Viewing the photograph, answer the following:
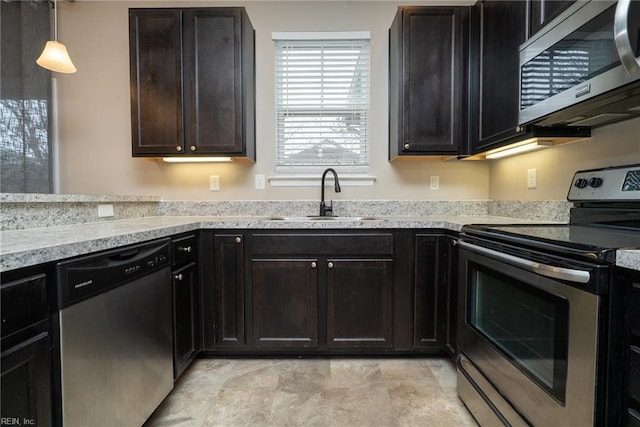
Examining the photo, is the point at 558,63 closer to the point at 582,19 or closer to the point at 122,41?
the point at 582,19

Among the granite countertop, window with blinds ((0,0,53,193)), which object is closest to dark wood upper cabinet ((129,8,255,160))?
the granite countertop

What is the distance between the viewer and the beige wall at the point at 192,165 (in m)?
2.33

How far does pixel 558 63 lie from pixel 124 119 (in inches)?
111

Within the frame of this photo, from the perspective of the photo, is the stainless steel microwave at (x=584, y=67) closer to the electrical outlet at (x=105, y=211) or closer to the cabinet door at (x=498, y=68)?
the cabinet door at (x=498, y=68)

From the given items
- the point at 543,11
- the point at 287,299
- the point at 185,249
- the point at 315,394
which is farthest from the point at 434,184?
the point at 185,249

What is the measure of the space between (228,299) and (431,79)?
6.45 ft

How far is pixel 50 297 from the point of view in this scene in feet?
2.77

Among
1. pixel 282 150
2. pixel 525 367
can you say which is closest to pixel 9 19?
pixel 282 150

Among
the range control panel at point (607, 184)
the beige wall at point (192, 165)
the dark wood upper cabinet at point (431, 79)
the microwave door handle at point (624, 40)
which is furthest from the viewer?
the beige wall at point (192, 165)

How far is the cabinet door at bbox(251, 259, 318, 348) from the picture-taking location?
184cm

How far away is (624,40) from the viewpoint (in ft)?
2.81

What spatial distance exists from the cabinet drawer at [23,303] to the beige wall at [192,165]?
1606mm

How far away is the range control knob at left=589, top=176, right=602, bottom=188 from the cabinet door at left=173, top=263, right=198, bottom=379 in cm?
207

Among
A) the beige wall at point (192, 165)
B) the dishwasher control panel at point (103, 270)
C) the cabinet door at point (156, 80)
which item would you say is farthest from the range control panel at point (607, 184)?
the cabinet door at point (156, 80)
